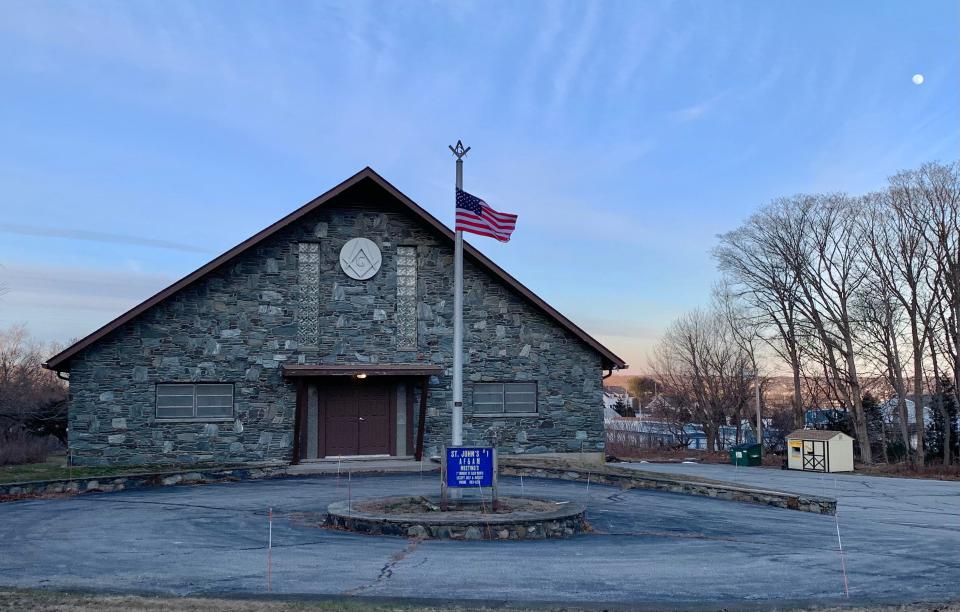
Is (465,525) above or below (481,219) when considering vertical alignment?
below

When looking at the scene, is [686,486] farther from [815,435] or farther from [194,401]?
[815,435]

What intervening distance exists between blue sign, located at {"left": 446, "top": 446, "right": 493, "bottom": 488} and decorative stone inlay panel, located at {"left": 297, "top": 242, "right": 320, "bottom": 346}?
9427 mm

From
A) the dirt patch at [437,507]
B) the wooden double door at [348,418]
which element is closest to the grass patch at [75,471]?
the wooden double door at [348,418]

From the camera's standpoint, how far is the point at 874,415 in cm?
4953

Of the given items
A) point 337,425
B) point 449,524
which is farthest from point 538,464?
point 449,524

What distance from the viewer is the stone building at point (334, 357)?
21.6m

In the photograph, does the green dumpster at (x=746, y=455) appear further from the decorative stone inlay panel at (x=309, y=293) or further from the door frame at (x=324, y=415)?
the decorative stone inlay panel at (x=309, y=293)

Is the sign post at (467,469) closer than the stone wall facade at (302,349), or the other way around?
the sign post at (467,469)

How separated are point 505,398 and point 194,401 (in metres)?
8.52

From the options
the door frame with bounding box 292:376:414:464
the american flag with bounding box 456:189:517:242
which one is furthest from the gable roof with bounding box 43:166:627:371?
the american flag with bounding box 456:189:517:242

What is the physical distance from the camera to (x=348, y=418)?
23.5m

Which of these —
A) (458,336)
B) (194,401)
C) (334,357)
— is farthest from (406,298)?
(458,336)

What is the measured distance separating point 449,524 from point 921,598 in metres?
6.41

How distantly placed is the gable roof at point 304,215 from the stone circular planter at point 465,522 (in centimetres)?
982
